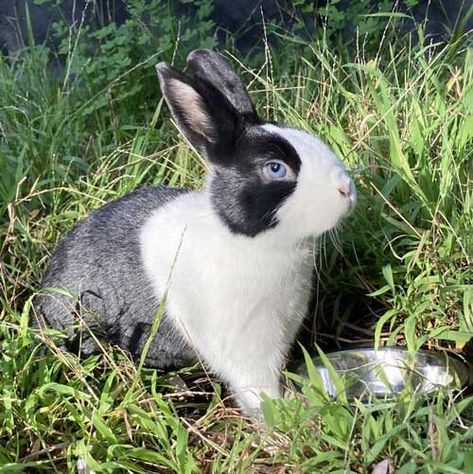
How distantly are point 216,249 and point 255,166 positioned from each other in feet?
0.89

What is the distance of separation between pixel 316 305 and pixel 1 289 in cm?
102

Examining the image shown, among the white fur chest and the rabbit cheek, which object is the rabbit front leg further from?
the rabbit cheek

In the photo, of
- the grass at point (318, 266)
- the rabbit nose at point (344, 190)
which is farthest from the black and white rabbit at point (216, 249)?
the grass at point (318, 266)

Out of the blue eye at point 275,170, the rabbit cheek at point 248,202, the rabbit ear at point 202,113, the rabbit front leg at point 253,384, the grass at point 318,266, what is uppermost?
the rabbit ear at point 202,113

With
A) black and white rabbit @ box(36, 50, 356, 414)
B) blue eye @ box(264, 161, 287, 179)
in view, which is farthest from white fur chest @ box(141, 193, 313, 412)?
blue eye @ box(264, 161, 287, 179)

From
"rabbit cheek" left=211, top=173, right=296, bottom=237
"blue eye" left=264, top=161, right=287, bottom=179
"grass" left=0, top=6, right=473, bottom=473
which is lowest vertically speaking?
"grass" left=0, top=6, right=473, bottom=473

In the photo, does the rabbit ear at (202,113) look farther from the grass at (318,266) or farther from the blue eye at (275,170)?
the grass at (318,266)

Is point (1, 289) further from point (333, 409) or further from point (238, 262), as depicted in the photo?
point (333, 409)

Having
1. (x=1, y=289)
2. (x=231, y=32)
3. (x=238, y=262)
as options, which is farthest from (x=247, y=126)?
(x=231, y=32)

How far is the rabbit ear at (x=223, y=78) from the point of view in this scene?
2.87 meters

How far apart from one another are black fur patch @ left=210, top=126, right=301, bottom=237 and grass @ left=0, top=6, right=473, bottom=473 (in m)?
0.45

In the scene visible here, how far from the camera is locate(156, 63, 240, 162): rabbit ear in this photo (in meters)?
2.75

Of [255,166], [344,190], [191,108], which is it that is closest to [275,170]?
[255,166]

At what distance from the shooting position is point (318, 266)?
3.38 meters
